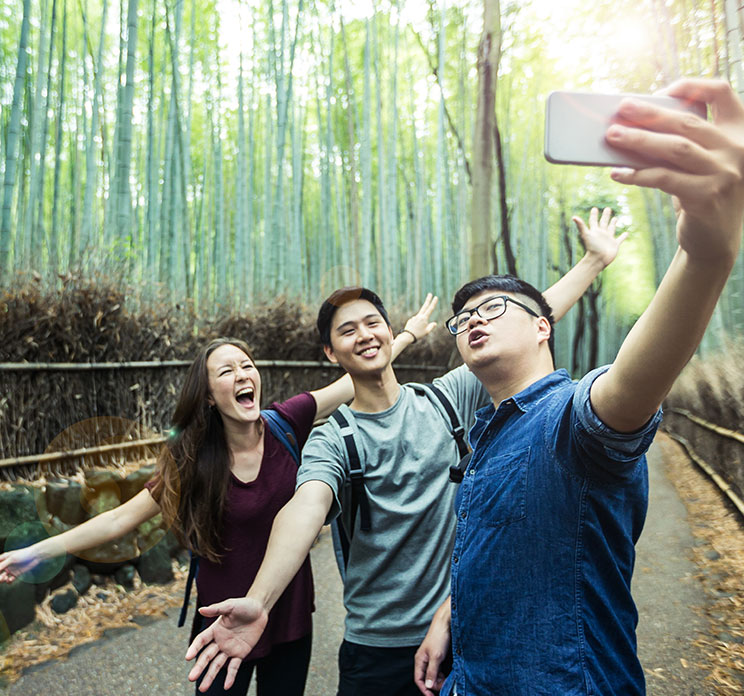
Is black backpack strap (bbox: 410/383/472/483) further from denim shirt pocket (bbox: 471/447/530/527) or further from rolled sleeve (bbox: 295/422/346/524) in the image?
denim shirt pocket (bbox: 471/447/530/527)

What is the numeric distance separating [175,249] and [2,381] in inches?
150

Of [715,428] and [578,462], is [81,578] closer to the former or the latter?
[578,462]

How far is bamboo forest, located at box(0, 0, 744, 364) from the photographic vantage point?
5.50m

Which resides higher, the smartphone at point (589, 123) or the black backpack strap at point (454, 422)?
the smartphone at point (589, 123)

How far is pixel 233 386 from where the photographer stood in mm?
1903

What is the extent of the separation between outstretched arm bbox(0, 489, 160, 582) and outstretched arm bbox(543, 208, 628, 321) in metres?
1.34

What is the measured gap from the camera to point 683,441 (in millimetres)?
9500

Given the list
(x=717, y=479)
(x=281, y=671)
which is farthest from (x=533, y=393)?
(x=717, y=479)

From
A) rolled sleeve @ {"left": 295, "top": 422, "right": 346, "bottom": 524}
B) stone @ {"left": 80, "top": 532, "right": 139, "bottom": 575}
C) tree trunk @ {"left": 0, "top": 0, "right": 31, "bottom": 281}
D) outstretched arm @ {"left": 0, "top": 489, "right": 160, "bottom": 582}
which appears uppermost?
tree trunk @ {"left": 0, "top": 0, "right": 31, "bottom": 281}

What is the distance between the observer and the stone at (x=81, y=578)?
3600mm


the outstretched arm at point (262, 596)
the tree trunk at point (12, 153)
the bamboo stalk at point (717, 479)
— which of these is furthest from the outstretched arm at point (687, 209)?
the bamboo stalk at point (717, 479)

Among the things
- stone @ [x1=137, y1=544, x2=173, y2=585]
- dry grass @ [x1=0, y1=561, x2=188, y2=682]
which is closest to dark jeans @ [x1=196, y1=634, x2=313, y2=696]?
dry grass @ [x1=0, y1=561, x2=188, y2=682]

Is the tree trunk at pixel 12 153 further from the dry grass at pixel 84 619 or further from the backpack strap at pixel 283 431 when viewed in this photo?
the backpack strap at pixel 283 431

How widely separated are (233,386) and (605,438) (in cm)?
133
